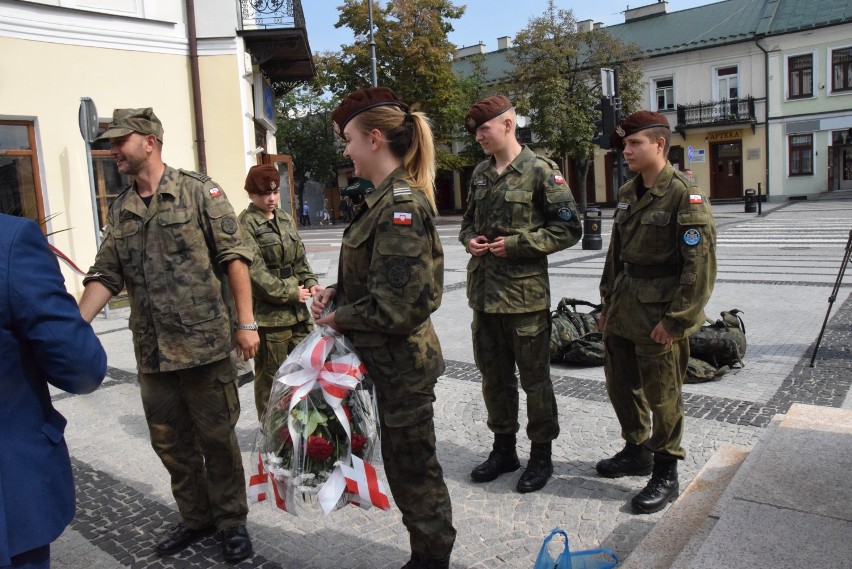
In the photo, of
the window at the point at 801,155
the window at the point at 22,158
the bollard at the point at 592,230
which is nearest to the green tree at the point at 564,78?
the window at the point at 801,155

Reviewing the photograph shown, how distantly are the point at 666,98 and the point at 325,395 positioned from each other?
38444 millimetres

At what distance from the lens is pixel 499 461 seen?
3.95 metres

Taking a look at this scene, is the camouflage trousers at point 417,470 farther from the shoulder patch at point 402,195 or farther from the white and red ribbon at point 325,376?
the shoulder patch at point 402,195

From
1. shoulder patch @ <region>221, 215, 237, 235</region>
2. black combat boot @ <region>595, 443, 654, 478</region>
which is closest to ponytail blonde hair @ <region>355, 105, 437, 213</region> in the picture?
shoulder patch @ <region>221, 215, 237, 235</region>

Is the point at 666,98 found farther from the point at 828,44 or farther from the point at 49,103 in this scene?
the point at 49,103

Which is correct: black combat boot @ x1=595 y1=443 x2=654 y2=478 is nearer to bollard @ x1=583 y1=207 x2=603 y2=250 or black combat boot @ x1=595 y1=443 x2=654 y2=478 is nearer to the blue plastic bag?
the blue plastic bag

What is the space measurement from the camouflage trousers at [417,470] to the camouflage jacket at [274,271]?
181 cm

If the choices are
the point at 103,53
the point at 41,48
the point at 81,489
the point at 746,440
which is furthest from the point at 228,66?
the point at 746,440

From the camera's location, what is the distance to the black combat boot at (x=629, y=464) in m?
3.84

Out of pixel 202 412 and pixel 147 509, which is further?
pixel 147 509

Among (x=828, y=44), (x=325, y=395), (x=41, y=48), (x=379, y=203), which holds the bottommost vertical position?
(x=325, y=395)

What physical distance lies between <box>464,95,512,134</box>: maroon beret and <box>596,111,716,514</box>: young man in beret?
2.00 ft

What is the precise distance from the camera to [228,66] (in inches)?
469

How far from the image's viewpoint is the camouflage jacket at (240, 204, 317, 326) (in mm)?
4230
